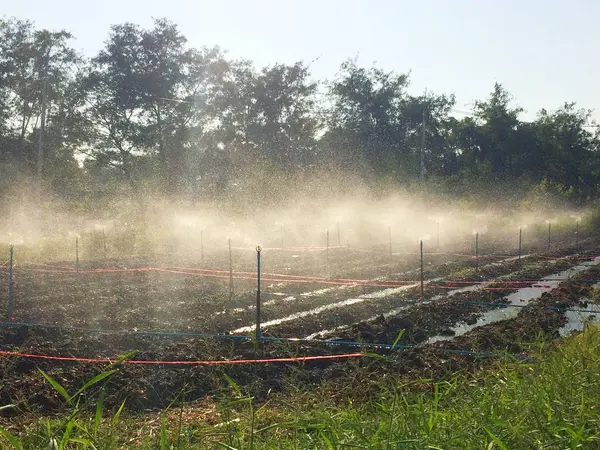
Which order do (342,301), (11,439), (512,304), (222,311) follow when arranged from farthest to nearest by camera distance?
(342,301)
(512,304)
(222,311)
(11,439)

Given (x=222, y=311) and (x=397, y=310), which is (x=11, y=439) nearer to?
(x=222, y=311)

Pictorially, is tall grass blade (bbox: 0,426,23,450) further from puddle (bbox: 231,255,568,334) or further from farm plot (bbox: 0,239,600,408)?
puddle (bbox: 231,255,568,334)

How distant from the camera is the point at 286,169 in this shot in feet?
118

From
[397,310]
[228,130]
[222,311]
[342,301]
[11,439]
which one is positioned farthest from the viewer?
[228,130]

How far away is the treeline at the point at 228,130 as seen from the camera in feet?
99.2


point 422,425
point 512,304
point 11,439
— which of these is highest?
point 11,439

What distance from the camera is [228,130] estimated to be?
35.8 meters

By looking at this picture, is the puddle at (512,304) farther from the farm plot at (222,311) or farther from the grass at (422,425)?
the grass at (422,425)

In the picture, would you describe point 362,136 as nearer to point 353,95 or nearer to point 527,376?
point 353,95

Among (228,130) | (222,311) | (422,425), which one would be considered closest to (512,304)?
(222,311)

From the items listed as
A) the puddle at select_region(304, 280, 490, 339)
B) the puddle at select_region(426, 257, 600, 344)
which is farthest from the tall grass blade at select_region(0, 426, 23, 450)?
the puddle at select_region(426, 257, 600, 344)

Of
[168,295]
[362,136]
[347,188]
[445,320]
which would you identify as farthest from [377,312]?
[362,136]

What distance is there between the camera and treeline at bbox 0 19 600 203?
30.2 meters

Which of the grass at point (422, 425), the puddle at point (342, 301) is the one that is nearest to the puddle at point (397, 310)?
the puddle at point (342, 301)
